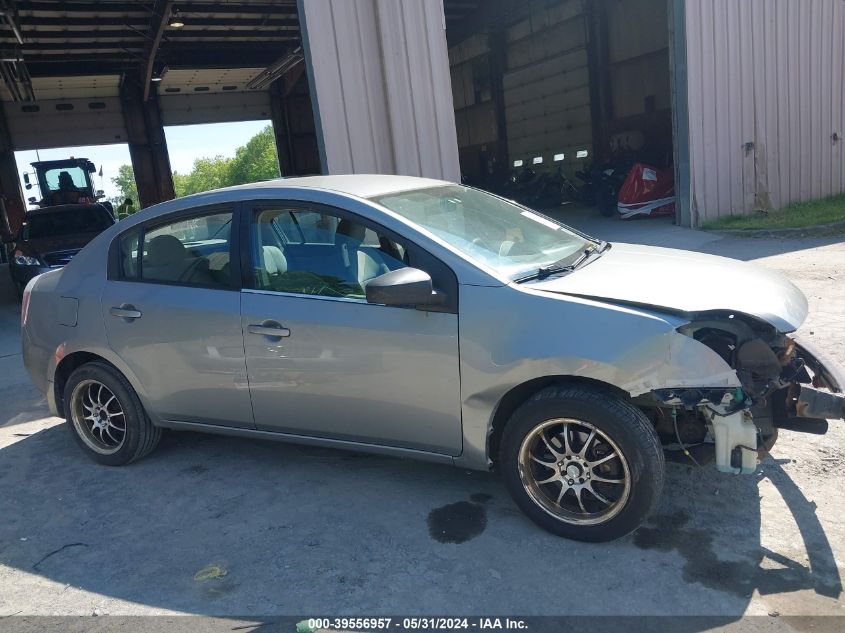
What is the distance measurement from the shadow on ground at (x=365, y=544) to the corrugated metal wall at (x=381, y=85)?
6208mm

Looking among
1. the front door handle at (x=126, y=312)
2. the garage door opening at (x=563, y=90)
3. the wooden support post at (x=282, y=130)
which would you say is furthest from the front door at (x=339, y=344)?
the wooden support post at (x=282, y=130)

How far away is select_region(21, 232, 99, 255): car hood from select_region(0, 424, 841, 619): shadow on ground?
768 centimetres

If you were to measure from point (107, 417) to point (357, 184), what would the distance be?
2181 mm

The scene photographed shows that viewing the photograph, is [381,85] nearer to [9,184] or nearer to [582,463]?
[582,463]

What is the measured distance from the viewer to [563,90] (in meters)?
20.4

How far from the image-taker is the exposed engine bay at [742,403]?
2.86 metres

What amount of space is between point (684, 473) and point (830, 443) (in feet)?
3.12

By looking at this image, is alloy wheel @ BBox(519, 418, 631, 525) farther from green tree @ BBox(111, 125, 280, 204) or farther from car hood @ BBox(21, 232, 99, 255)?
green tree @ BBox(111, 125, 280, 204)

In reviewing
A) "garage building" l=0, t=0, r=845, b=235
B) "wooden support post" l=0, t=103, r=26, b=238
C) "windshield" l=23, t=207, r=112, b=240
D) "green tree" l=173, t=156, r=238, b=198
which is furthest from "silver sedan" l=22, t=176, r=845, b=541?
"green tree" l=173, t=156, r=238, b=198

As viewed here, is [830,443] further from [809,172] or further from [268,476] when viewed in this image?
[809,172]

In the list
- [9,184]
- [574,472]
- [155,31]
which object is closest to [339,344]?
[574,472]

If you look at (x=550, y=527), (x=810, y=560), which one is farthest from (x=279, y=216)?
(x=810, y=560)

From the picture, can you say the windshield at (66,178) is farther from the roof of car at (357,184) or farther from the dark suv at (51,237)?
the roof of car at (357,184)

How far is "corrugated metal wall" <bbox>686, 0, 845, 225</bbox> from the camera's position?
38.4ft
